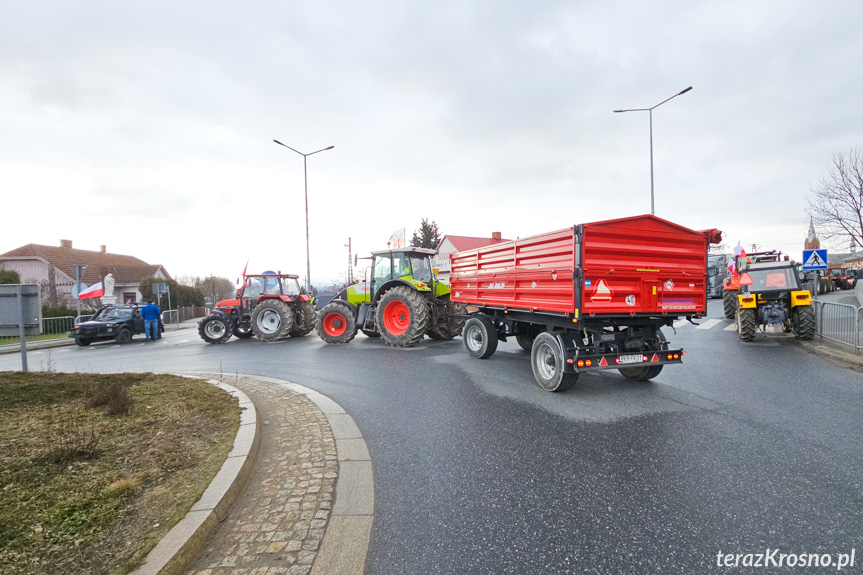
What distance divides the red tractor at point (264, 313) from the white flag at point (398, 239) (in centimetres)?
409

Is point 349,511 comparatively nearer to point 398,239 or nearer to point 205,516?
point 205,516

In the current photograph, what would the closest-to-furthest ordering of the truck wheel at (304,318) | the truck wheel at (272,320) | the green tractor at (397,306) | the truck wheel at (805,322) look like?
the truck wheel at (805,322), the green tractor at (397,306), the truck wheel at (272,320), the truck wheel at (304,318)

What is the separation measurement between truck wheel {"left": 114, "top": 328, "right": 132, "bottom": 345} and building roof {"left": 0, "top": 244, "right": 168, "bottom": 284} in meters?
24.4

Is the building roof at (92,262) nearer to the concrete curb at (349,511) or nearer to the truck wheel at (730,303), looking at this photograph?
the concrete curb at (349,511)

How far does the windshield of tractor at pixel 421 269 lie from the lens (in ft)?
38.9

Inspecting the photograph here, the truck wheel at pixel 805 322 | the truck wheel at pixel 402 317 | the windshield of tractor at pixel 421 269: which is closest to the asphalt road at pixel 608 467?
the truck wheel at pixel 402 317

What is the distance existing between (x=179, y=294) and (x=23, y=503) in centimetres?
4091

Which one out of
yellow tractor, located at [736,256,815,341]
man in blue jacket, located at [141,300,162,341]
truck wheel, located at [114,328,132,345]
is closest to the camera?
yellow tractor, located at [736,256,815,341]

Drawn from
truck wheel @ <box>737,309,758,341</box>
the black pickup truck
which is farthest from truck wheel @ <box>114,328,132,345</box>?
truck wheel @ <box>737,309,758,341</box>

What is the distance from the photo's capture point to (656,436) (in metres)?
4.36

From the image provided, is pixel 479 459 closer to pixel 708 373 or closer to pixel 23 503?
pixel 23 503

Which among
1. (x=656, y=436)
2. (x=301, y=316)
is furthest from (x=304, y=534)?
(x=301, y=316)

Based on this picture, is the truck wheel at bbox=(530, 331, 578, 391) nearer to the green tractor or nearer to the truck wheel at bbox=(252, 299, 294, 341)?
the green tractor

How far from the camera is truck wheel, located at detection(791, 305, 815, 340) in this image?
33.9ft
